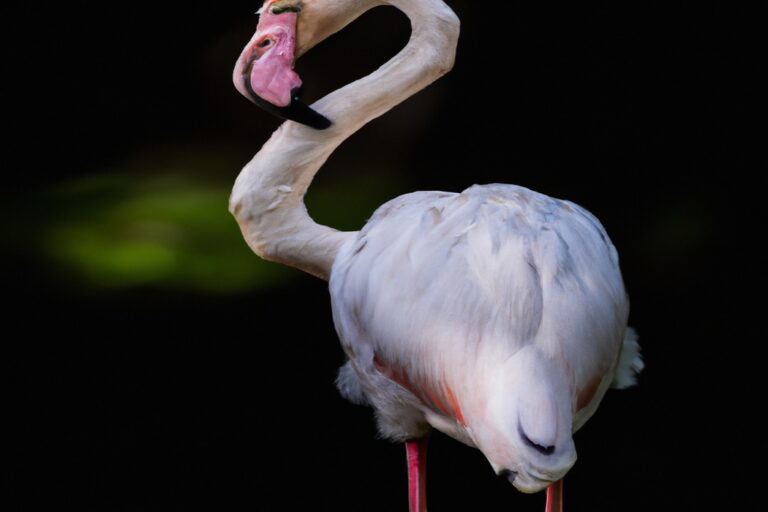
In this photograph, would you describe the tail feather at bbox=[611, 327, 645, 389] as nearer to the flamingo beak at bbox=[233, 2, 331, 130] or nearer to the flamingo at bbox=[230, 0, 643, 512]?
the flamingo at bbox=[230, 0, 643, 512]

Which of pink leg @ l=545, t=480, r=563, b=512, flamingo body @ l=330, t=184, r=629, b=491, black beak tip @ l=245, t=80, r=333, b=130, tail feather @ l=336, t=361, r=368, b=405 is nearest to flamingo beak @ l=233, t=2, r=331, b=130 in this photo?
black beak tip @ l=245, t=80, r=333, b=130

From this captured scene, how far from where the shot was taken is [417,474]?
97.0 inches

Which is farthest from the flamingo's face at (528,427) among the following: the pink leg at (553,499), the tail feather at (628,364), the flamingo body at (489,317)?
the tail feather at (628,364)

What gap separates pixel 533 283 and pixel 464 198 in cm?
29

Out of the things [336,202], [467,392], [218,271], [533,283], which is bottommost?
[218,271]

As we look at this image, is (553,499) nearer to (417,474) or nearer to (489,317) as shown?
(417,474)

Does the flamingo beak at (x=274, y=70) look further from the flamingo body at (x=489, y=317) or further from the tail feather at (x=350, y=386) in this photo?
the tail feather at (x=350, y=386)

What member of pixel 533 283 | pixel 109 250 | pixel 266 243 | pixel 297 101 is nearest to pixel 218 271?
pixel 109 250

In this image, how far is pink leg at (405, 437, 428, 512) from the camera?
244cm

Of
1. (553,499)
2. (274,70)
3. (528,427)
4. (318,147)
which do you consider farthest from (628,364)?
(274,70)

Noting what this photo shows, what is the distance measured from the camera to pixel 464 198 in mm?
2227

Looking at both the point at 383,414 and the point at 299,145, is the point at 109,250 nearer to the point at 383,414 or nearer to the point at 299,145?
the point at 299,145

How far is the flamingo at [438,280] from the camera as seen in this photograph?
6.29ft

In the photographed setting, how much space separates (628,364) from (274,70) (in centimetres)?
99
